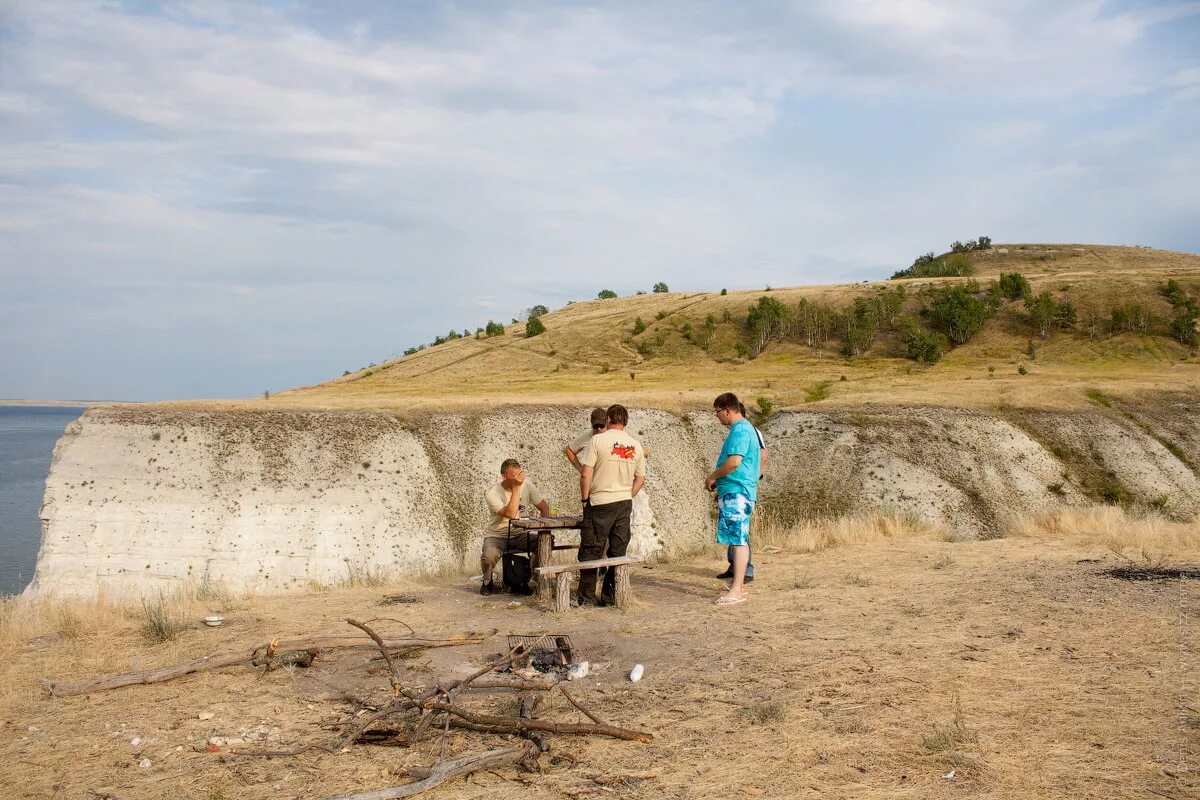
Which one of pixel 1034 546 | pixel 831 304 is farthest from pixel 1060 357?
pixel 1034 546

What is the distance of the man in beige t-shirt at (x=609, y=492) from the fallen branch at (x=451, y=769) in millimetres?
5229

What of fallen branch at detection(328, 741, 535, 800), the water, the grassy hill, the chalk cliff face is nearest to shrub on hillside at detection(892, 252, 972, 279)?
the grassy hill

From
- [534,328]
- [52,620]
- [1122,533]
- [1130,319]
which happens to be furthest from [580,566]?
[534,328]

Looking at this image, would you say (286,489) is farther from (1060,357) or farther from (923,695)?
(1060,357)

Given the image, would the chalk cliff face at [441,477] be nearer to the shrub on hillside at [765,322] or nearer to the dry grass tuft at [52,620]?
the dry grass tuft at [52,620]

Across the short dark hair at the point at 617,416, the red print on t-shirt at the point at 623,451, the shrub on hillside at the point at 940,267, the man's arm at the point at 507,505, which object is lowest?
the man's arm at the point at 507,505

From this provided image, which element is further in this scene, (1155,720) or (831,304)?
(831,304)

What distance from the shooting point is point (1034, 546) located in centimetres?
1523

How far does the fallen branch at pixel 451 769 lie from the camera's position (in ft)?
19.6

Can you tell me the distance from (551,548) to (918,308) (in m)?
60.5

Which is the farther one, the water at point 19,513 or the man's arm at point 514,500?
the water at point 19,513

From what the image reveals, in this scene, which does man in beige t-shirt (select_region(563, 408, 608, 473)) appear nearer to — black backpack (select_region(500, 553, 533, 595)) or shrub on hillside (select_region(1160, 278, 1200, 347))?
black backpack (select_region(500, 553, 533, 595))

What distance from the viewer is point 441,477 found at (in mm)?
29297

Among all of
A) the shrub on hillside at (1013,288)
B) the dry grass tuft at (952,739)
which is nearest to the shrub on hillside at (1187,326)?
the shrub on hillside at (1013,288)
